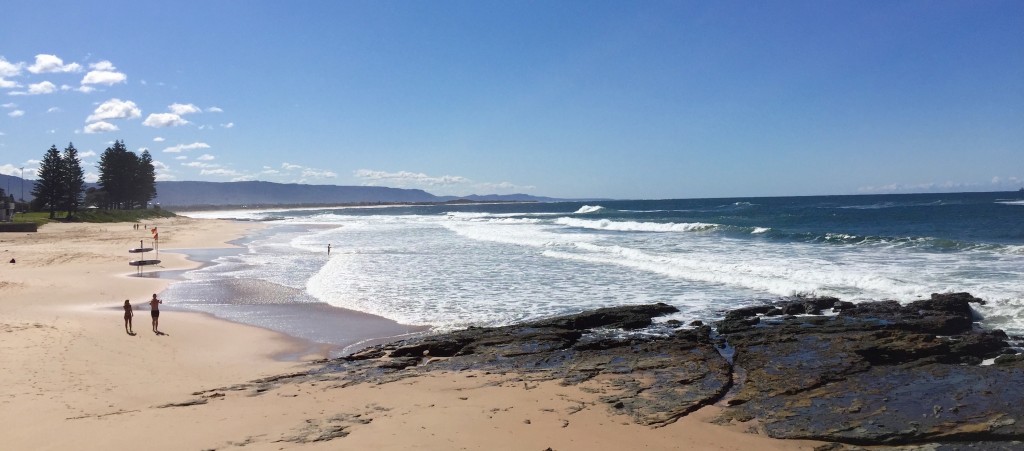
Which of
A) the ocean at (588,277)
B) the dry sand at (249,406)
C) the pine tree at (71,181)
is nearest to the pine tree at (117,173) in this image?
the pine tree at (71,181)

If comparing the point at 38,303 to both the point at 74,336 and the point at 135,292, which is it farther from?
the point at 74,336

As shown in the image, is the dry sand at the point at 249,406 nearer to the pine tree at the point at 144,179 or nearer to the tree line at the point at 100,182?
the tree line at the point at 100,182

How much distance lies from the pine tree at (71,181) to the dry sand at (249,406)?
61.7m

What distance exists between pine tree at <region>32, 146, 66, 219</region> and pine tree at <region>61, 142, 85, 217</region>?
43 cm

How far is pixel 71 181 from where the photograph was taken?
65562mm

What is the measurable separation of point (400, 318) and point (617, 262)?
12871 mm

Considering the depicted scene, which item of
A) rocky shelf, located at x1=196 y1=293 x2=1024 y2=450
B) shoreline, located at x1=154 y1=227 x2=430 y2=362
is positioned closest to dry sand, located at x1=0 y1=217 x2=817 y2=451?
rocky shelf, located at x1=196 y1=293 x2=1024 y2=450

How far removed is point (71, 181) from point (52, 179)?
6.80ft

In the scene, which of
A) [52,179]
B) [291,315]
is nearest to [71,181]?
[52,179]

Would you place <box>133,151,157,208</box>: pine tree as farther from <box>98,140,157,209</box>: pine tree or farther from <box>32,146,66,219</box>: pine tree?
<box>32,146,66,219</box>: pine tree

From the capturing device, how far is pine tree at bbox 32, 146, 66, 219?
65.6 metres

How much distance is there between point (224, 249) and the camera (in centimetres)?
3681

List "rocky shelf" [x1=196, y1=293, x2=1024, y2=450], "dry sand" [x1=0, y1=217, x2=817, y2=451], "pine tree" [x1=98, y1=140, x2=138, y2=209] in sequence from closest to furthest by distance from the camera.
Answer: "dry sand" [x1=0, y1=217, x2=817, y2=451] → "rocky shelf" [x1=196, y1=293, x2=1024, y2=450] → "pine tree" [x1=98, y1=140, x2=138, y2=209]

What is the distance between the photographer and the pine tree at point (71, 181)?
65.4 metres
